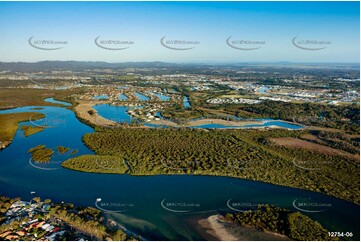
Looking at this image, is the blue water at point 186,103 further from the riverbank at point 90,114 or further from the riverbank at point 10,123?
the riverbank at point 10,123

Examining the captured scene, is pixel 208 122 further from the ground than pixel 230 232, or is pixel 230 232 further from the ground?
pixel 208 122

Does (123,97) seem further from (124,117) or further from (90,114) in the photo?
(124,117)

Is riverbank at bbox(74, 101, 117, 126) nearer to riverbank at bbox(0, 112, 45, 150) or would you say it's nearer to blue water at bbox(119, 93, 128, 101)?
blue water at bbox(119, 93, 128, 101)

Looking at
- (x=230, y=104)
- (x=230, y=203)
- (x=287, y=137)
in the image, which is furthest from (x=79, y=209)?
(x=230, y=104)

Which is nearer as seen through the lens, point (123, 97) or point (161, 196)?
point (161, 196)

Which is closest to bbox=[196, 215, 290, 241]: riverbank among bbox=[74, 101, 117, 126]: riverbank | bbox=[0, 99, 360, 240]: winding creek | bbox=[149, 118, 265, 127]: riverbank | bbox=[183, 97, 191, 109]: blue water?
bbox=[0, 99, 360, 240]: winding creek

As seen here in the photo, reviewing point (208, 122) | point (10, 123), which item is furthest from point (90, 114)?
point (208, 122)

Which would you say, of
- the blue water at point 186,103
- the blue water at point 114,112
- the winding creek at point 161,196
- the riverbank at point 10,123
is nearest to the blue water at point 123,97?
the blue water at point 114,112
